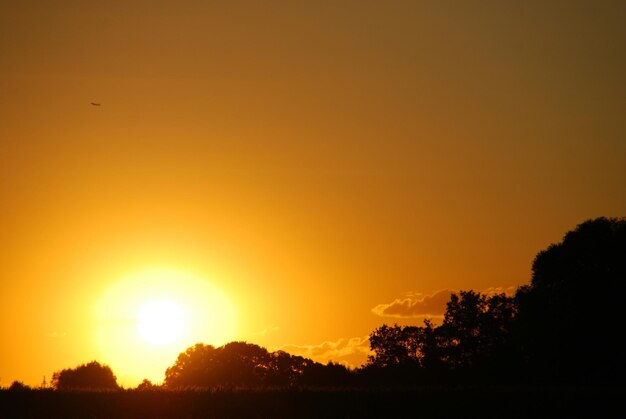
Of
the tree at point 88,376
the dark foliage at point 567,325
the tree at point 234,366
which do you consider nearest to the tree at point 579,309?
the dark foliage at point 567,325

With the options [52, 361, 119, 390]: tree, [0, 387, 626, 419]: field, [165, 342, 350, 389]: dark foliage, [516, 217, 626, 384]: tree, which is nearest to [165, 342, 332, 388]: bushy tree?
[165, 342, 350, 389]: dark foliage

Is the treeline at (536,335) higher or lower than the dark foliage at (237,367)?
lower

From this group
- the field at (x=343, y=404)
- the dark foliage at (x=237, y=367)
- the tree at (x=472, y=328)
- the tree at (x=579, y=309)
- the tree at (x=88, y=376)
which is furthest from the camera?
the tree at (x=88, y=376)

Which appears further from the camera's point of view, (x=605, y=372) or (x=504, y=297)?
(x=504, y=297)

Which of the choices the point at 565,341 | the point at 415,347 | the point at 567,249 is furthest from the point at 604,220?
the point at 415,347

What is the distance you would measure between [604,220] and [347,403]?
3473 cm

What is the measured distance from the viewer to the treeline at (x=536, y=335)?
2574 inches

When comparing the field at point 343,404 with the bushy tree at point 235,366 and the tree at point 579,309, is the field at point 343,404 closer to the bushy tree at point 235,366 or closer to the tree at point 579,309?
the tree at point 579,309

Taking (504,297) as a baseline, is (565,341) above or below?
below

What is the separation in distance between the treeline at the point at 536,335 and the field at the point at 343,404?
244 cm

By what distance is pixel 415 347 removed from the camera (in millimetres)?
92938

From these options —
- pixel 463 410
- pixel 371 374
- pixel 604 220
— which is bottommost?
pixel 463 410

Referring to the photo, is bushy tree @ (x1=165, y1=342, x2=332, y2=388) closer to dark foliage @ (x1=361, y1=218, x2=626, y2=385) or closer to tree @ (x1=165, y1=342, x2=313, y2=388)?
tree @ (x1=165, y1=342, x2=313, y2=388)

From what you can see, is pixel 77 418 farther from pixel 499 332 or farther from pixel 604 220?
pixel 499 332
